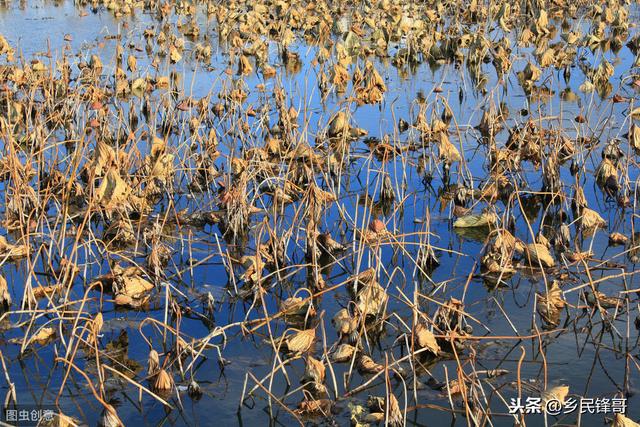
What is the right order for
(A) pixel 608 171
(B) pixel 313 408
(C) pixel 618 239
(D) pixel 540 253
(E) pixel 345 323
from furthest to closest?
(A) pixel 608 171 → (C) pixel 618 239 → (D) pixel 540 253 → (E) pixel 345 323 → (B) pixel 313 408

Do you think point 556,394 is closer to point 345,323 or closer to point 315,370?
point 315,370

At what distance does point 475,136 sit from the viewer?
653 centimetres

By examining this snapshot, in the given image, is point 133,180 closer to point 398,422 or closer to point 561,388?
point 398,422

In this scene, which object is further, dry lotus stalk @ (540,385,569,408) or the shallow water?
the shallow water

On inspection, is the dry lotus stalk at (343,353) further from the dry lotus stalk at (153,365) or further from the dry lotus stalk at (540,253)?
the dry lotus stalk at (540,253)

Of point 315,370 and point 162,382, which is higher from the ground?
point 315,370

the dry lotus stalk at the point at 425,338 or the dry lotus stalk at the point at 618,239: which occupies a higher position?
the dry lotus stalk at the point at 425,338

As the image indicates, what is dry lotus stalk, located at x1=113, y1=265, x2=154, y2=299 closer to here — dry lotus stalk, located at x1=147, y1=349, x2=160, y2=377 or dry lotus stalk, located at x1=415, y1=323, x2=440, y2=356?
dry lotus stalk, located at x1=147, y1=349, x2=160, y2=377

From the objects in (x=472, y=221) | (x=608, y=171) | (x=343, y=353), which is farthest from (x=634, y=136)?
(x=343, y=353)

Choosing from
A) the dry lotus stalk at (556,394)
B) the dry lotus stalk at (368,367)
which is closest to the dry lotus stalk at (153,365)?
the dry lotus stalk at (368,367)

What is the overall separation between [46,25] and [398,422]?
411 inches

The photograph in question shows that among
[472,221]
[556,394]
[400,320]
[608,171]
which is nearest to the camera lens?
[556,394]

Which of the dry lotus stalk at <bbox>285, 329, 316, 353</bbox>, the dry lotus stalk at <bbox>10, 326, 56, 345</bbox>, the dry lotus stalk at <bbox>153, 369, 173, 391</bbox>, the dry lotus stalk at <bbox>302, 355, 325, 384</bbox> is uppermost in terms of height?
the dry lotus stalk at <bbox>302, 355, 325, 384</bbox>

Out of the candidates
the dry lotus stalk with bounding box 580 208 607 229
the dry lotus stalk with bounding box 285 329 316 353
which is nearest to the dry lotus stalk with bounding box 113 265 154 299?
the dry lotus stalk with bounding box 285 329 316 353
